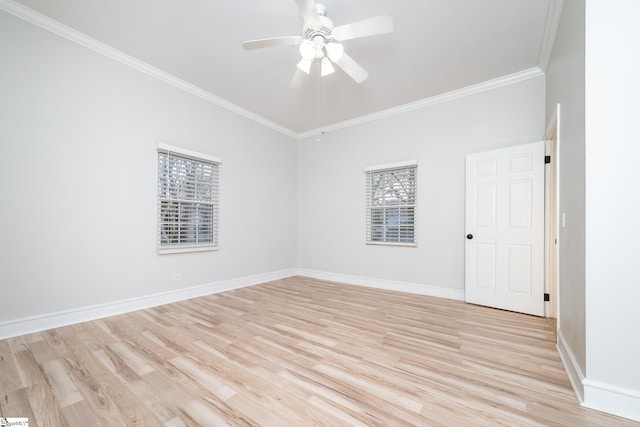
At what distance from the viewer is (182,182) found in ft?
11.9

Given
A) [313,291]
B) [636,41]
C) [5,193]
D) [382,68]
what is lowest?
[313,291]

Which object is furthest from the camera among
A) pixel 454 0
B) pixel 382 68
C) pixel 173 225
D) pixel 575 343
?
pixel 173 225

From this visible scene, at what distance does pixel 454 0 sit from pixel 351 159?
279 cm

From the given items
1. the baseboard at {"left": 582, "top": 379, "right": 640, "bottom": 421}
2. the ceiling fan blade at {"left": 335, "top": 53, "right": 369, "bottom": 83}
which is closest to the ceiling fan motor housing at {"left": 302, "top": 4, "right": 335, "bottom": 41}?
the ceiling fan blade at {"left": 335, "top": 53, "right": 369, "bottom": 83}

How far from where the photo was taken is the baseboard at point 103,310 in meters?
2.38

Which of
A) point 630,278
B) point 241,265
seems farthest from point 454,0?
point 241,265

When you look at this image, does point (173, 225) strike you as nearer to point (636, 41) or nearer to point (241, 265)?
point (241, 265)

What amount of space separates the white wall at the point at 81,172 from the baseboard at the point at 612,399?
411cm

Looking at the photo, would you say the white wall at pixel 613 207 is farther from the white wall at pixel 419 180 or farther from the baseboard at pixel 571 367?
the white wall at pixel 419 180

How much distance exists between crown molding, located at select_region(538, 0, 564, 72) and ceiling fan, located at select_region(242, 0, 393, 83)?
5.26 feet

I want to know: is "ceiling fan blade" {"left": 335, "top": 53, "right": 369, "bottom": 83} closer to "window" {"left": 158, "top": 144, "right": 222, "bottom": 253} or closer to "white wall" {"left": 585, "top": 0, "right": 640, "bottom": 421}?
"white wall" {"left": 585, "top": 0, "right": 640, "bottom": 421}

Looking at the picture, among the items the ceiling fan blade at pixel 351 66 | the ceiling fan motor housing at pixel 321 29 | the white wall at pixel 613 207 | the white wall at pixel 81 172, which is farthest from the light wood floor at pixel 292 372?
the ceiling fan motor housing at pixel 321 29

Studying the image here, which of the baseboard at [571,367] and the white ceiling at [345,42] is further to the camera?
the white ceiling at [345,42]

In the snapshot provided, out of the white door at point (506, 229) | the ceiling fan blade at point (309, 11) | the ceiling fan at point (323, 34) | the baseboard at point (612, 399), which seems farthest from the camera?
the white door at point (506, 229)
